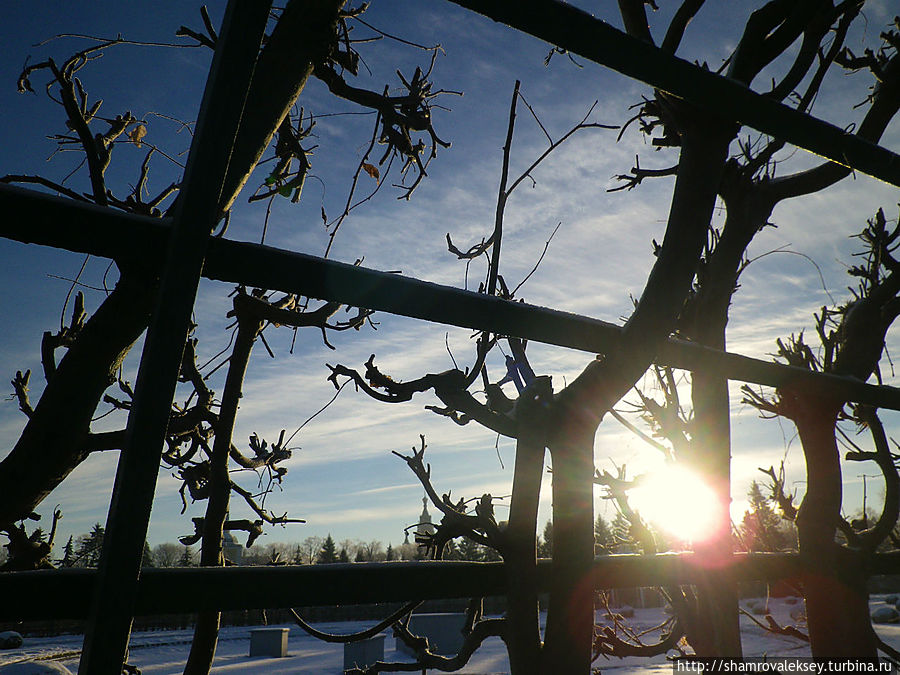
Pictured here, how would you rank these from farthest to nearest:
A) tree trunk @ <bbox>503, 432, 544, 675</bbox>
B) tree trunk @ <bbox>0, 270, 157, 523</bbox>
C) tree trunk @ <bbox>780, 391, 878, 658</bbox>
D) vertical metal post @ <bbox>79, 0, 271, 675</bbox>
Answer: tree trunk @ <bbox>780, 391, 878, 658</bbox> < tree trunk @ <bbox>0, 270, 157, 523</bbox> < tree trunk @ <bbox>503, 432, 544, 675</bbox> < vertical metal post @ <bbox>79, 0, 271, 675</bbox>

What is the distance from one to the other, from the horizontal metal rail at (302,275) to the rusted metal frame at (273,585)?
307mm

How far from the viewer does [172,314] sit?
0.54 m

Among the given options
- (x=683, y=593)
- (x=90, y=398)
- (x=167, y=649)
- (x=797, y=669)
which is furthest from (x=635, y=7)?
(x=167, y=649)

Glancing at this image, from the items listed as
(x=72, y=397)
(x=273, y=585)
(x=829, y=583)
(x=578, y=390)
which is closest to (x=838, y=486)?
(x=829, y=583)

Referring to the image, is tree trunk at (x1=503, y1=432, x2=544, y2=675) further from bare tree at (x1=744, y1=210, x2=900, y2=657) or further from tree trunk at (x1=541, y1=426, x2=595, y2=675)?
bare tree at (x1=744, y1=210, x2=900, y2=657)

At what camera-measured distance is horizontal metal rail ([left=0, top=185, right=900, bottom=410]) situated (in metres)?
0.54

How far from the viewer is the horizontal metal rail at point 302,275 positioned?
54 centimetres

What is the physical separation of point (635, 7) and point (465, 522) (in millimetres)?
925

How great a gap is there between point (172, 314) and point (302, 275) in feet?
0.48

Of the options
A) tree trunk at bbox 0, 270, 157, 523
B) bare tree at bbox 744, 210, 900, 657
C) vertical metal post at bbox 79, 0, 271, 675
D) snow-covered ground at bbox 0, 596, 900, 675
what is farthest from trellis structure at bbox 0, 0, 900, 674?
snow-covered ground at bbox 0, 596, 900, 675

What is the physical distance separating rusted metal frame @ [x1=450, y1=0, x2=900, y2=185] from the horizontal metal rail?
31 centimetres

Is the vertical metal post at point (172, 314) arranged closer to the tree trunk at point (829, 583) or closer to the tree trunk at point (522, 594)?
the tree trunk at point (522, 594)

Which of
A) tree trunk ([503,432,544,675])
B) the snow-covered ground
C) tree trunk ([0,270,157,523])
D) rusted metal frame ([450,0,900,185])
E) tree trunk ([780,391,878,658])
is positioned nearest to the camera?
rusted metal frame ([450,0,900,185])

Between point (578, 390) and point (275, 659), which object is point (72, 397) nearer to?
point (578, 390)
